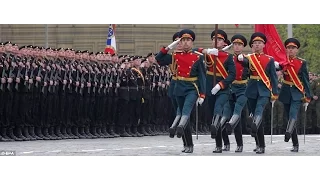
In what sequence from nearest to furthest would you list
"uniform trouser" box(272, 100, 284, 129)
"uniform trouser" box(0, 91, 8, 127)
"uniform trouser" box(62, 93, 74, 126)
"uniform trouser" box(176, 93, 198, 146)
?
"uniform trouser" box(176, 93, 198, 146) < "uniform trouser" box(0, 91, 8, 127) < "uniform trouser" box(62, 93, 74, 126) < "uniform trouser" box(272, 100, 284, 129)

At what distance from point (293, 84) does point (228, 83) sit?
4.42 ft

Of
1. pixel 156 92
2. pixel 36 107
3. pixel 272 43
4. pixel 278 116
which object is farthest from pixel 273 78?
pixel 278 116

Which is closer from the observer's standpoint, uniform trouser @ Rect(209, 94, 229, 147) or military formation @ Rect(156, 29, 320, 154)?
military formation @ Rect(156, 29, 320, 154)

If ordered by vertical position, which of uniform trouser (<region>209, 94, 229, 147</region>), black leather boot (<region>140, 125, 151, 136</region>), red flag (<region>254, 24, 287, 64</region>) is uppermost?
red flag (<region>254, 24, 287, 64</region>)

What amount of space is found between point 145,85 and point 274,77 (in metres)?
8.32

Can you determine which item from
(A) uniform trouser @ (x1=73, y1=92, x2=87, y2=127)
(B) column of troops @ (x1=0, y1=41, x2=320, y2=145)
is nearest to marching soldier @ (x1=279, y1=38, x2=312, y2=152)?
(B) column of troops @ (x1=0, y1=41, x2=320, y2=145)

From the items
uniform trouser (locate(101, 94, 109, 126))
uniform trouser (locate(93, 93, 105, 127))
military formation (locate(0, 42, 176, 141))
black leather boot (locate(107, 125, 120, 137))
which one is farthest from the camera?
black leather boot (locate(107, 125, 120, 137))

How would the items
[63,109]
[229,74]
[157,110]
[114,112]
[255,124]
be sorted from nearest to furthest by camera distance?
[255,124] → [229,74] → [63,109] → [114,112] → [157,110]

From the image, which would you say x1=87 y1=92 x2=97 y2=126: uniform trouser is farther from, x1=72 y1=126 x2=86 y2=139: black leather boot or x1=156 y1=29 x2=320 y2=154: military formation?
x1=156 y1=29 x2=320 y2=154: military formation

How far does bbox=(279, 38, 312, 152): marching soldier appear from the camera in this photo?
1756cm

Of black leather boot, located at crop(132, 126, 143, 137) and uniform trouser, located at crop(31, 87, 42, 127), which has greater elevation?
uniform trouser, located at crop(31, 87, 42, 127)

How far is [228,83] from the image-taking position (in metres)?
16.8

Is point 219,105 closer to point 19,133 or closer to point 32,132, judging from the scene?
point 19,133

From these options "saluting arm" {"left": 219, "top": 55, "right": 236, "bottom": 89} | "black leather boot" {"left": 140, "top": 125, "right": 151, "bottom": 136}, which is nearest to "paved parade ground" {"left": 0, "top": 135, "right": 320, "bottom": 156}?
"saluting arm" {"left": 219, "top": 55, "right": 236, "bottom": 89}
